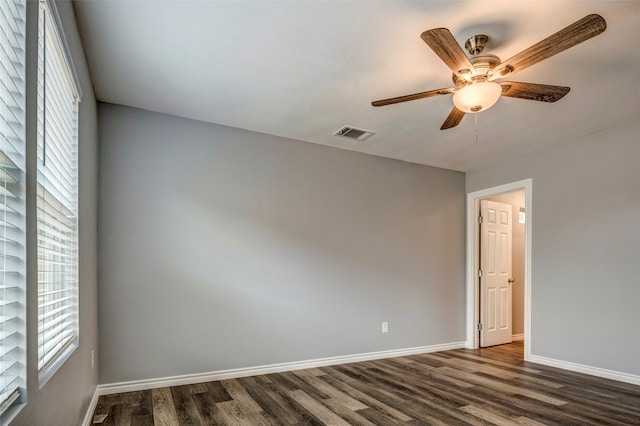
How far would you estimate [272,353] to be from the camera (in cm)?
400

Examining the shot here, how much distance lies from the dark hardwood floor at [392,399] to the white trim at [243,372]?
0.07m

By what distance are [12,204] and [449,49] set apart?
2018mm

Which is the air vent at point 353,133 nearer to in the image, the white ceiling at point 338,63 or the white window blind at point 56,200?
the white ceiling at point 338,63

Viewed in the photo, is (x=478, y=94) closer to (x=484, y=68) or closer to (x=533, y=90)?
(x=484, y=68)

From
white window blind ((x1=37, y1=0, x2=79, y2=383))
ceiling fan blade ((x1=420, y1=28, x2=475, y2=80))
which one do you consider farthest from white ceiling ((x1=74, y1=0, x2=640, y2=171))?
white window blind ((x1=37, y1=0, x2=79, y2=383))

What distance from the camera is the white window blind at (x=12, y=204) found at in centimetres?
112

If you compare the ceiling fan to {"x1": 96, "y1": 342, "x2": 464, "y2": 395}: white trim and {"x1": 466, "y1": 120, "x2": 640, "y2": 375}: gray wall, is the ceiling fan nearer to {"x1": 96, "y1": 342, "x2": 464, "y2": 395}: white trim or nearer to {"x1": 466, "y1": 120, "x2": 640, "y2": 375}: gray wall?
{"x1": 466, "y1": 120, "x2": 640, "y2": 375}: gray wall

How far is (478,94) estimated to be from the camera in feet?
7.64

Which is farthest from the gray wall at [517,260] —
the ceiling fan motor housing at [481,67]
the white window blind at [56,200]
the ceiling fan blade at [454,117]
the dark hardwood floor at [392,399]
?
the white window blind at [56,200]

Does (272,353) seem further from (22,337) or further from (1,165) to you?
(1,165)

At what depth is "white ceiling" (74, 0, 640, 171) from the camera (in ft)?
7.17

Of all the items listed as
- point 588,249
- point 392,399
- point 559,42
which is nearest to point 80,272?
point 392,399

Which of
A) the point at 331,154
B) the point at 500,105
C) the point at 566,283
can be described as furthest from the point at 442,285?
the point at 500,105

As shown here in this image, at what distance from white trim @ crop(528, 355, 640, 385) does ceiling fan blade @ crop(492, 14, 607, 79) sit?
10.4ft
